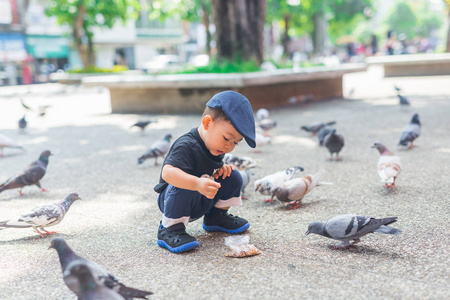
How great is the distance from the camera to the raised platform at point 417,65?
18.1 m

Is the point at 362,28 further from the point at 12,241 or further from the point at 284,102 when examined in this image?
the point at 12,241

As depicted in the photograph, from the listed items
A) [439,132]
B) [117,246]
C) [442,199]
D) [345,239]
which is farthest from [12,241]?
[439,132]

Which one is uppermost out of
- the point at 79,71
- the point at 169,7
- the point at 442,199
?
the point at 169,7

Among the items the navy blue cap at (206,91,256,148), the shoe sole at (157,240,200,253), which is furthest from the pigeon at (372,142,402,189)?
the shoe sole at (157,240,200,253)

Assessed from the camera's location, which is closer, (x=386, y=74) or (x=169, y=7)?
(x=386, y=74)

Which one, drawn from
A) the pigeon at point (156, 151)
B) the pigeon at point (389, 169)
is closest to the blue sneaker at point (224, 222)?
the pigeon at point (389, 169)

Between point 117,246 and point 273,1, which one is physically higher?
point 273,1

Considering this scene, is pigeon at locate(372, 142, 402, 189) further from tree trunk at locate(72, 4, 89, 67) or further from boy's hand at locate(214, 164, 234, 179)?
tree trunk at locate(72, 4, 89, 67)

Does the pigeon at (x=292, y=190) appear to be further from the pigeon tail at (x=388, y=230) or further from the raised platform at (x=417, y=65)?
the raised platform at (x=417, y=65)

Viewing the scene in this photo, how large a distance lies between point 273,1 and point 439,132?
82.0 ft

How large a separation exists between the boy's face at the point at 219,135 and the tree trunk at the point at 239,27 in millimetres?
9620

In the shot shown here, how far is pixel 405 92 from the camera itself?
13750 millimetres

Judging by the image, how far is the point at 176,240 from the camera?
3.11 meters

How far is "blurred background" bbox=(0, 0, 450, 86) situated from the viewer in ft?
40.5
